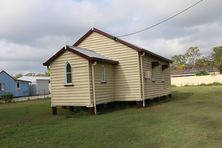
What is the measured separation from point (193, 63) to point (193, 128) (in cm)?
7205

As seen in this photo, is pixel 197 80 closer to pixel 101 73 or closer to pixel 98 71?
pixel 101 73

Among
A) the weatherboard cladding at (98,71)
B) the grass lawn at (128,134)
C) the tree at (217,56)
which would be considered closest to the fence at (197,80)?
the tree at (217,56)

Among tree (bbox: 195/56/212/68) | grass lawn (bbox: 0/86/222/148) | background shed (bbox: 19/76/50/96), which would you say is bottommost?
grass lawn (bbox: 0/86/222/148)

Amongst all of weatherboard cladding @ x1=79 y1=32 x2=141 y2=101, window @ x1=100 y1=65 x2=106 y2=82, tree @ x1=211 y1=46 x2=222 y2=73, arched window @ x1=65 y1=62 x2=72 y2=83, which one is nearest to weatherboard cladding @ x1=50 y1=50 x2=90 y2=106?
arched window @ x1=65 y1=62 x2=72 y2=83

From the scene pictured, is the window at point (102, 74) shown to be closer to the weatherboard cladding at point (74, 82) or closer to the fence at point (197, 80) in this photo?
the weatherboard cladding at point (74, 82)

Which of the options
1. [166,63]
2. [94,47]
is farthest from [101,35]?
[166,63]

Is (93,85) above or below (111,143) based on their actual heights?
above

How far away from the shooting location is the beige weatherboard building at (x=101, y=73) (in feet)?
50.7

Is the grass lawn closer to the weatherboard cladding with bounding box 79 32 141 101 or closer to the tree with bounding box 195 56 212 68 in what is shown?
the weatherboard cladding with bounding box 79 32 141 101

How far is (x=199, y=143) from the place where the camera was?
7.36 m

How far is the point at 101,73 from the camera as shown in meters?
16.6

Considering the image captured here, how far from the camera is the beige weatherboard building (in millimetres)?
15461

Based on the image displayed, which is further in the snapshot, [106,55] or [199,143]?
[106,55]

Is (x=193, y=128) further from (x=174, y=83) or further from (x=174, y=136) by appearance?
(x=174, y=83)
